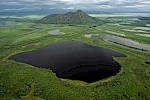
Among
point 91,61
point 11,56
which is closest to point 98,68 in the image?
point 91,61

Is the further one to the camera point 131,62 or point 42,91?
point 131,62

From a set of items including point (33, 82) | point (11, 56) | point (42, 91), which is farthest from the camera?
point (11, 56)

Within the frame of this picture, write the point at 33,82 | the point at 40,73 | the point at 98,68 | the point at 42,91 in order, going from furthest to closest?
1. the point at 98,68
2. the point at 40,73
3. the point at 33,82
4. the point at 42,91

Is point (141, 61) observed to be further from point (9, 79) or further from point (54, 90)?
point (9, 79)

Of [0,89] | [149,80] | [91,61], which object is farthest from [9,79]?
[149,80]

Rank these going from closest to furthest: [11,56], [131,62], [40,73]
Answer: [40,73] < [131,62] < [11,56]

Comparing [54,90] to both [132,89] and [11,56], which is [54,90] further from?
[11,56]
